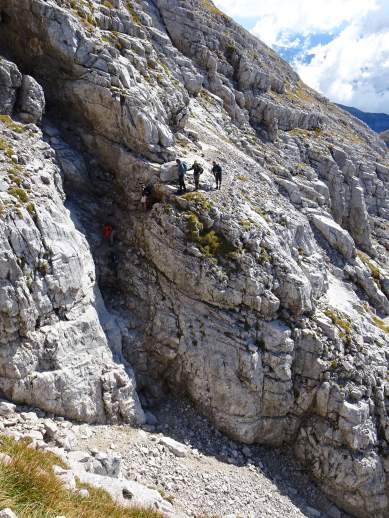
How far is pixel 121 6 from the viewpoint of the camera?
43500mm

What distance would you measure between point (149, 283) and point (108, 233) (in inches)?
197

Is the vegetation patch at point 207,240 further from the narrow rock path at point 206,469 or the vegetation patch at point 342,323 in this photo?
the narrow rock path at point 206,469

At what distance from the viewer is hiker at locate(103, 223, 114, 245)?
103 feet

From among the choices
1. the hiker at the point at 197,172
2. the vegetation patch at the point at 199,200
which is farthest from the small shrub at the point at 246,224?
the hiker at the point at 197,172

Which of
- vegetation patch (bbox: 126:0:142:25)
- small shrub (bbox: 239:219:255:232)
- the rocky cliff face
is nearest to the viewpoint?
the rocky cliff face

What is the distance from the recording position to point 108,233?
31.5m

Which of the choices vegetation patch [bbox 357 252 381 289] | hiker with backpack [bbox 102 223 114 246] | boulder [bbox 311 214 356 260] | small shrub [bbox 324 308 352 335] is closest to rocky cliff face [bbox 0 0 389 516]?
small shrub [bbox 324 308 352 335]

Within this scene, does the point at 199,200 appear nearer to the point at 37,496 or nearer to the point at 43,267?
the point at 43,267

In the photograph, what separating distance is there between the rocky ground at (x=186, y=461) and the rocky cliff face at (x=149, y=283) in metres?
1.14

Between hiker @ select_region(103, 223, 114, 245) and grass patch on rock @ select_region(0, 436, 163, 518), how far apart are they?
19305mm

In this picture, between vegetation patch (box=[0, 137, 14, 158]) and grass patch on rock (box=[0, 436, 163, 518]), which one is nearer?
grass patch on rock (box=[0, 436, 163, 518])

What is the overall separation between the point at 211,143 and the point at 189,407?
27.5 meters

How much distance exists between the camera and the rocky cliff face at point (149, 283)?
24.9 m

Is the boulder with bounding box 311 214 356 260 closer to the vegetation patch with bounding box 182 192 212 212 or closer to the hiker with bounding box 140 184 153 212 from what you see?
the vegetation patch with bounding box 182 192 212 212
